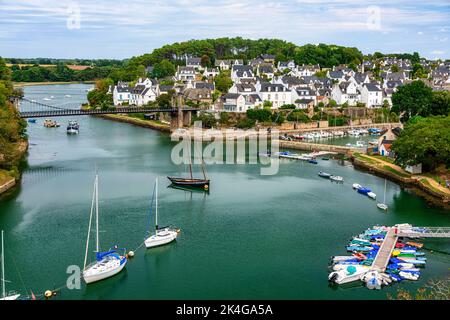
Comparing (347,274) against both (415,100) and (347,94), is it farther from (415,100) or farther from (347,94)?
(347,94)

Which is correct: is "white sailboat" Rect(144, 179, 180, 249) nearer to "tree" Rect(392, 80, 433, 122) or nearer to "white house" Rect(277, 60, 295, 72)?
"tree" Rect(392, 80, 433, 122)

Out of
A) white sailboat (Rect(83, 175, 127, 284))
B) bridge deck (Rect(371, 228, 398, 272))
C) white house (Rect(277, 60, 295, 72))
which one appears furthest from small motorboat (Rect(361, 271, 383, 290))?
white house (Rect(277, 60, 295, 72))

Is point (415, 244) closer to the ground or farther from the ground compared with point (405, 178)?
closer to the ground

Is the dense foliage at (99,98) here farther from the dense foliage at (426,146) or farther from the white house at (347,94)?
the dense foliage at (426,146)

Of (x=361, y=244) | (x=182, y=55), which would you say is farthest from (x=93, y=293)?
(x=182, y=55)

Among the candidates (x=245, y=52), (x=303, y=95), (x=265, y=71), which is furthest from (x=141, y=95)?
(x=245, y=52)
